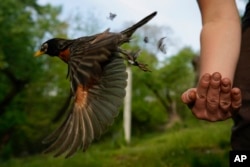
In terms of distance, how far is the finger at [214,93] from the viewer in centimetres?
94

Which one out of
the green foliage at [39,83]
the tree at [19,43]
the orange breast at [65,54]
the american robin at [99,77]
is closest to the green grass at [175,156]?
the green foliage at [39,83]

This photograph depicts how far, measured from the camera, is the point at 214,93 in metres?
0.96

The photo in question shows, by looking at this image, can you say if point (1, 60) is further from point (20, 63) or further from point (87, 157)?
point (87, 157)

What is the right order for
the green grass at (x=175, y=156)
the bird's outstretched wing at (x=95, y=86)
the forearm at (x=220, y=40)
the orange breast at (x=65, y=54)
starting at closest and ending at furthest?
the forearm at (x=220, y=40) < the bird's outstretched wing at (x=95, y=86) < the orange breast at (x=65, y=54) < the green grass at (x=175, y=156)

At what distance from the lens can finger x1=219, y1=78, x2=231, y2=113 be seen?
940mm

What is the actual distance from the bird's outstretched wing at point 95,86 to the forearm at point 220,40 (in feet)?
1.99

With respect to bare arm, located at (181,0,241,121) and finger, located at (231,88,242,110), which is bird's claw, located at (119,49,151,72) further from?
finger, located at (231,88,242,110)

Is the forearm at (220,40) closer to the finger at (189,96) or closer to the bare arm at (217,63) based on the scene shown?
the bare arm at (217,63)

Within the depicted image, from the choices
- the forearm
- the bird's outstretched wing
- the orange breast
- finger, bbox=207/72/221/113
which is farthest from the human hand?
the orange breast

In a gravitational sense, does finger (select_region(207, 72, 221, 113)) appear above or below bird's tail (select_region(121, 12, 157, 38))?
below

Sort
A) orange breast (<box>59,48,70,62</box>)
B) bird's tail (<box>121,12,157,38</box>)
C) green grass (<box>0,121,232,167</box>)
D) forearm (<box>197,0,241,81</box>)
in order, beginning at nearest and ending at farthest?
forearm (<box>197,0,241,81</box>) → bird's tail (<box>121,12,157,38</box>) → orange breast (<box>59,48,70,62</box>) → green grass (<box>0,121,232,167</box>)

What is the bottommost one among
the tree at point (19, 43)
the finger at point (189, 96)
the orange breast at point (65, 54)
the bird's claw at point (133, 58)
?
the finger at point (189, 96)

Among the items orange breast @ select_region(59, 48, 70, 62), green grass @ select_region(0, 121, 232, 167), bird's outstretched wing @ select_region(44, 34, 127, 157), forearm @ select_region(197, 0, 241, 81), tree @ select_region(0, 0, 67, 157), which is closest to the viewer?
forearm @ select_region(197, 0, 241, 81)

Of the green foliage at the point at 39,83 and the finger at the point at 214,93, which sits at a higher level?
the green foliage at the point at 39,83
